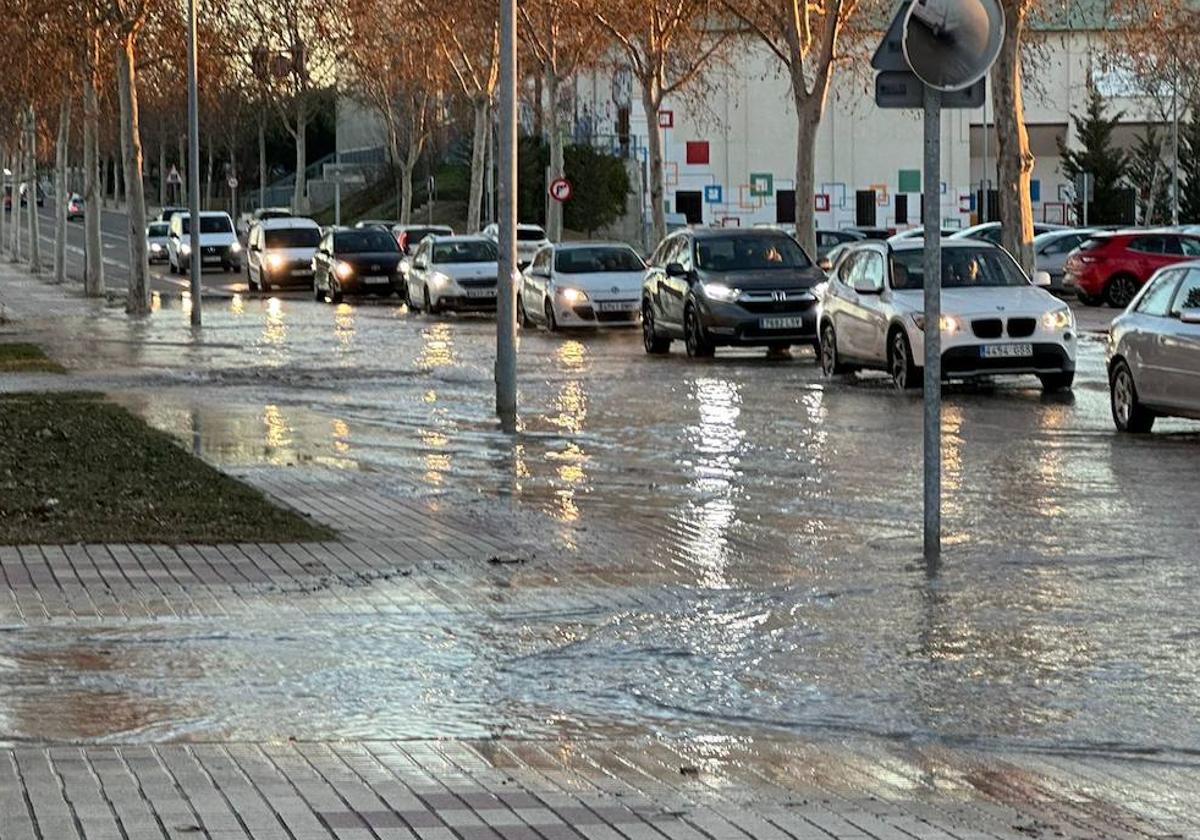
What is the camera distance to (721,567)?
1218cm

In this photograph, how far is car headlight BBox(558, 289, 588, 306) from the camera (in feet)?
132

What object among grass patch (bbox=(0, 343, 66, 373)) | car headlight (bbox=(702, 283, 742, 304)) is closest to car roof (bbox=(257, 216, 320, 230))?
grass patch (bbox=(0, 343, 66, 373))

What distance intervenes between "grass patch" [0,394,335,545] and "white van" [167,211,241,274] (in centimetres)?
5770

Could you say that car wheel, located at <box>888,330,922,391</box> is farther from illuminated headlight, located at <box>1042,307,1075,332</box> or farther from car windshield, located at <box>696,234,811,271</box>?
car windshield, located at <box>696,234,811,271</box>

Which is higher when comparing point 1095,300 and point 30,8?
point 30,8

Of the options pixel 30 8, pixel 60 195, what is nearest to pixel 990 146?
pixel 60 195

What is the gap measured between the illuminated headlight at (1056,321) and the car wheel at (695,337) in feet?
24.8

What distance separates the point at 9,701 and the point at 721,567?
454 cm

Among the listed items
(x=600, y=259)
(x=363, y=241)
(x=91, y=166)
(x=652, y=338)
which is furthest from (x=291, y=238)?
(x=652, y=338)

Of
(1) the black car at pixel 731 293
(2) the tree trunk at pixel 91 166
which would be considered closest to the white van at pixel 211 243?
(2) the tree trunk at pixel 91 166

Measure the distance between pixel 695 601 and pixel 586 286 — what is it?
2948 centimetres

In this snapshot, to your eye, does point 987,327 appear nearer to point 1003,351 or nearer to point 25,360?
point 1003,351

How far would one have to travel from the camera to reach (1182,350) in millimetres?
19484

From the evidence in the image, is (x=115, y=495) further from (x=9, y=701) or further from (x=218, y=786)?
(x=218, y=786)
